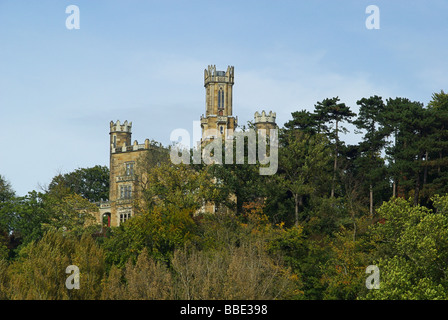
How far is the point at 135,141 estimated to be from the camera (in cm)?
9225

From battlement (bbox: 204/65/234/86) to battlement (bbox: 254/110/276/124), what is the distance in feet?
Answer: 18.4

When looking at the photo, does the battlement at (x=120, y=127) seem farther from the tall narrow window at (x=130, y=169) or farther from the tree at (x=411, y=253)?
the tree at (x=411, y=253)

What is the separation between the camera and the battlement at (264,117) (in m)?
98.6

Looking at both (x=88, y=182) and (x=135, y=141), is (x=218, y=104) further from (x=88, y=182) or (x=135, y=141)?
(x=88, y=182)

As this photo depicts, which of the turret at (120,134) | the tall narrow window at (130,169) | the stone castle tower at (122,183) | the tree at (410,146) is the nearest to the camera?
the tree at (410,146)

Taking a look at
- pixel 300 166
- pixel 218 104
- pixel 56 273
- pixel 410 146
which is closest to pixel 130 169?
pixel 218 104

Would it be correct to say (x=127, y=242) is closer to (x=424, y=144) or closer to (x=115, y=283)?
(x=115, y=283)

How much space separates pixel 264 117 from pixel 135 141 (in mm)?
15879

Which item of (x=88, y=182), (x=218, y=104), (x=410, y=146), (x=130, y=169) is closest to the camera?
(x=410, y=146)

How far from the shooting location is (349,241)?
5666 cm

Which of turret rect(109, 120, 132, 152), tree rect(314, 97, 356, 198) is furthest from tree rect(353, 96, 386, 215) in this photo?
turret rect(109, 120, 132, 152)

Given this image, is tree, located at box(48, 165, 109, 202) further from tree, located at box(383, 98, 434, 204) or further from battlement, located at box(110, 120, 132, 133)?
tree, located at box(383, 98, 434, 204)

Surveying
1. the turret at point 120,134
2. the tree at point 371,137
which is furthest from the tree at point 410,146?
the turret at point 120,134
